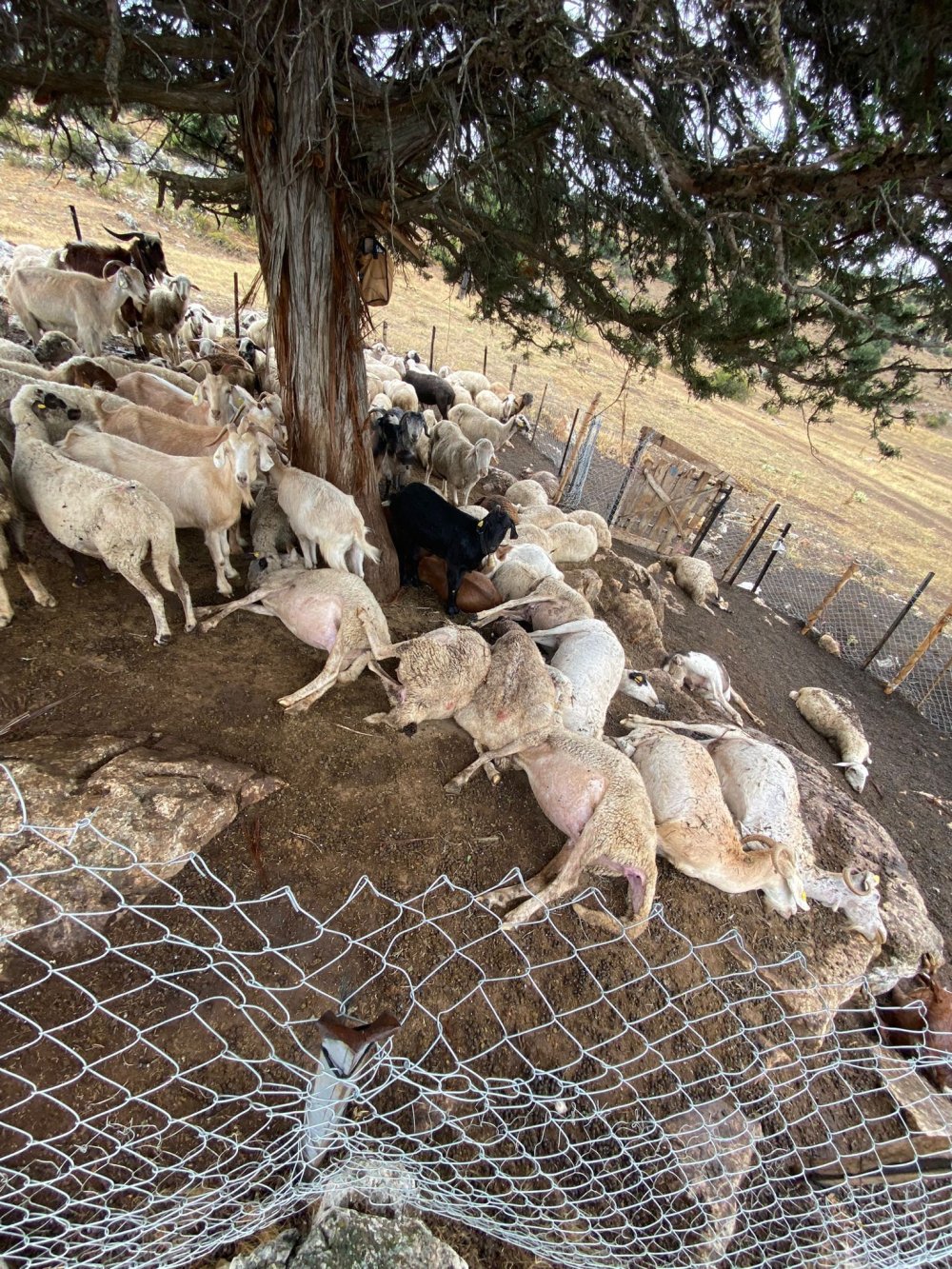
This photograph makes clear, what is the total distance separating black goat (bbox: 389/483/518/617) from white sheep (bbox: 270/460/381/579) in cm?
107

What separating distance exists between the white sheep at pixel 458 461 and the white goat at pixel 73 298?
15.8ft

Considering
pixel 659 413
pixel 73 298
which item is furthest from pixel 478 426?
pixel 659 413

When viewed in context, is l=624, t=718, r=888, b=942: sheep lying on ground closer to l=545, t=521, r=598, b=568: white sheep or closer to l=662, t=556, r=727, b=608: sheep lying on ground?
l=545, t=521, r=598, b=568: white sheep

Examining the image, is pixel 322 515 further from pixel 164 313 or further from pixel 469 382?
pixel 469 382

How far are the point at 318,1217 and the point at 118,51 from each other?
533 cm

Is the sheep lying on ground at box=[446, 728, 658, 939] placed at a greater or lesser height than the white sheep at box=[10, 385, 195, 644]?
lesser

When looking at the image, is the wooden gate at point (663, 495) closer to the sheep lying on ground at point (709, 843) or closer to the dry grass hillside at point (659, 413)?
the dry grass hillside at point (659, 413)

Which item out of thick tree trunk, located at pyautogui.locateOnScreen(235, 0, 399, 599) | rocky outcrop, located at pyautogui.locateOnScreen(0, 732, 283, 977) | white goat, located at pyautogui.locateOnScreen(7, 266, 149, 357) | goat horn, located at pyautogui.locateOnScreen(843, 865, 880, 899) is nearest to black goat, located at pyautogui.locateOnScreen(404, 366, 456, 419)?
white goat, located at pyautogui.locateOnScreen(7, 266, 149, 357)

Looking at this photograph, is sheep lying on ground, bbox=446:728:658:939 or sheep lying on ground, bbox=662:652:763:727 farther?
sheep lying on ground, bbox=662:652:763:727

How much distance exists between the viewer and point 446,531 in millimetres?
6359

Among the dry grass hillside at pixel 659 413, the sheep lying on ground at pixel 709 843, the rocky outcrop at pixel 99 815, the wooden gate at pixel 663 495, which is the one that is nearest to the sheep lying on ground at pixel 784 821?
the sheep lying on ground at pixel 709 843

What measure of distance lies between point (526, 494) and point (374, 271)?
5.89 meters

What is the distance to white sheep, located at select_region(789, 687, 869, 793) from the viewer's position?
26.3 feet

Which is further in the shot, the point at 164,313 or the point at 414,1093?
the point at 164,313
